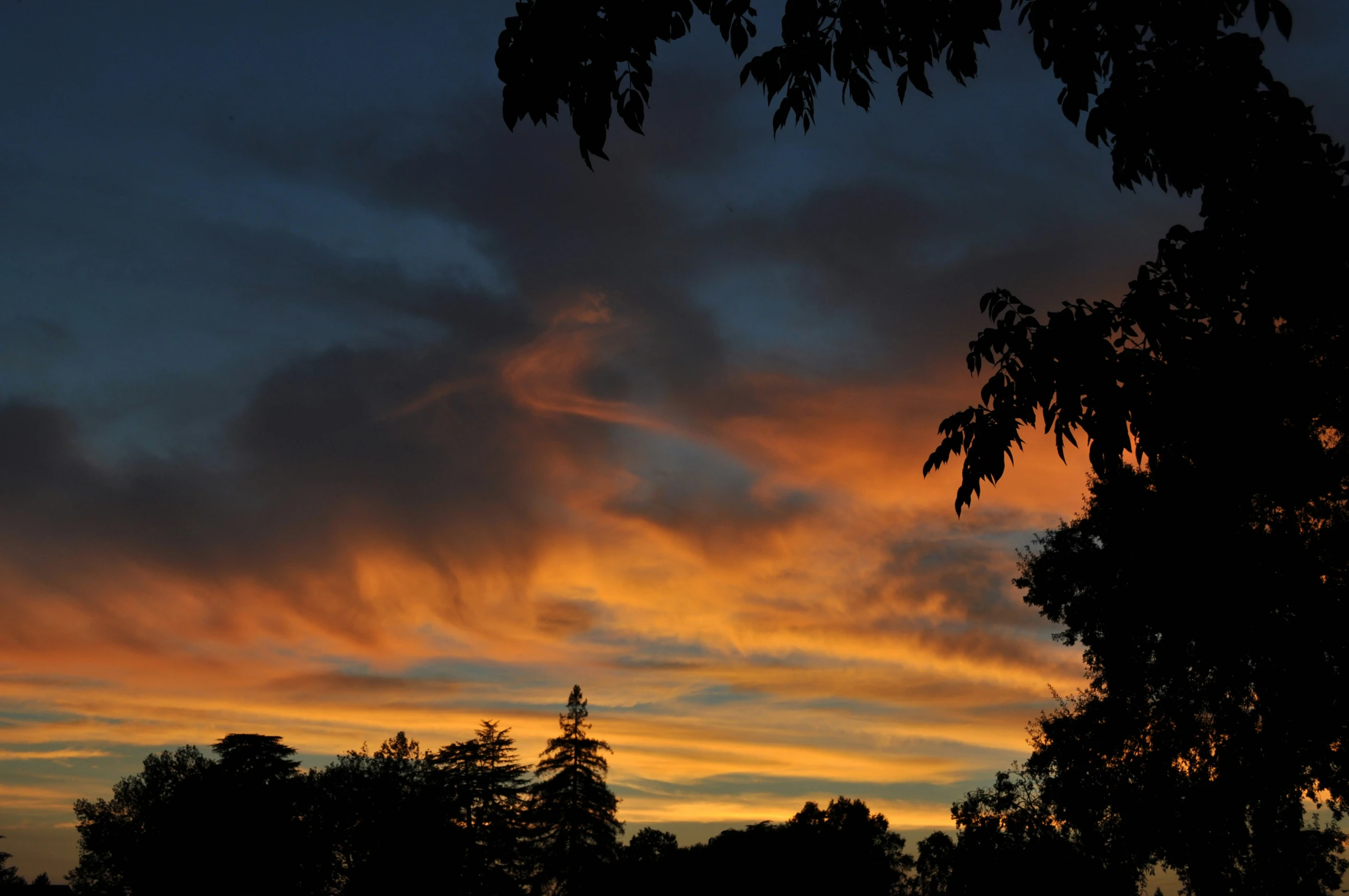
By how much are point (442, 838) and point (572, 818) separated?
12190mm

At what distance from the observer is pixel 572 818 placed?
93938mm

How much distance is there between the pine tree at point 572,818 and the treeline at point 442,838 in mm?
110

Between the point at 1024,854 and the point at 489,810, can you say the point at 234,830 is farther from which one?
the point at 1024,854

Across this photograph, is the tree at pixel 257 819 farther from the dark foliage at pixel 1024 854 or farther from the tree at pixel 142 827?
the dark foliage at pixel 1024 854

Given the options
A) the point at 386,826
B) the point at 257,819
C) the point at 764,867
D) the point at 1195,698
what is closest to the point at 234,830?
the point at 257,819

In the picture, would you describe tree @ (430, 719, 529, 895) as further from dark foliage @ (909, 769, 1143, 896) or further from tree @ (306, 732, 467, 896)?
dark foliage @ (909, 769, 1143, 896)

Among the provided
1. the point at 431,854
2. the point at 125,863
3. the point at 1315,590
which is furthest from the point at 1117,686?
the point at 125,863

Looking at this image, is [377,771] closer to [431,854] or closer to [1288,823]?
[431,854]

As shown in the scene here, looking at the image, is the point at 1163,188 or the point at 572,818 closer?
the point at 1163,188

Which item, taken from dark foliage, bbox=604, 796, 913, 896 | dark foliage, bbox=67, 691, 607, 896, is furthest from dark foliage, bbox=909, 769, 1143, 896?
dark foliage, bbox=67, 691, 607, 896

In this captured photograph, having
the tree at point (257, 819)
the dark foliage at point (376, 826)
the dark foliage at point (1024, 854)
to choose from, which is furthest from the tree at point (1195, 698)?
the tree at point (257, 819)

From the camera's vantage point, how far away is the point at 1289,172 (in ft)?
21.7

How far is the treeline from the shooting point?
85688 millimetres

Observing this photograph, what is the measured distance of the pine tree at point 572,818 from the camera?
93125 millimetres
